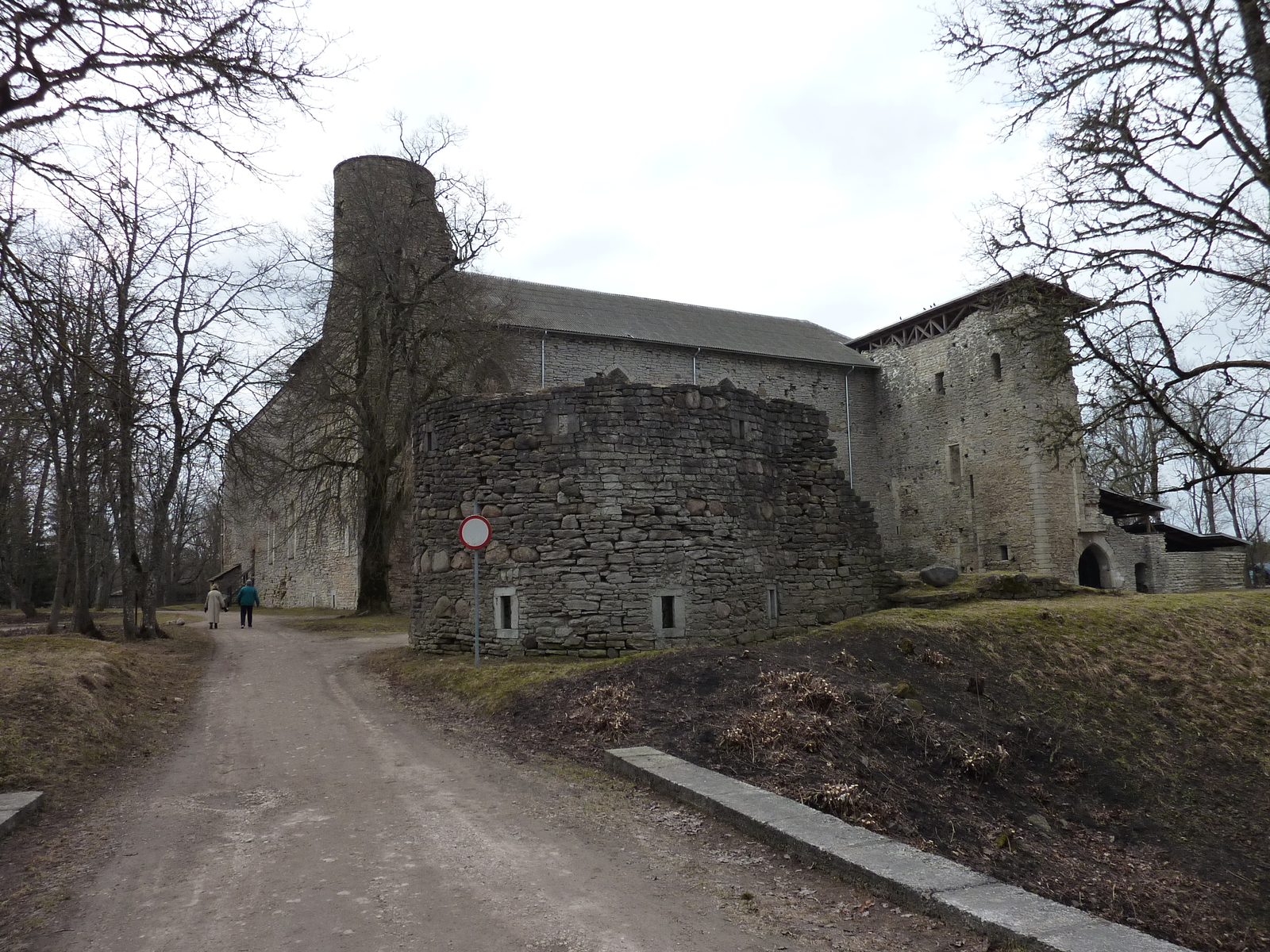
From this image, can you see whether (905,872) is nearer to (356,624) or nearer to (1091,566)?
(356,624)

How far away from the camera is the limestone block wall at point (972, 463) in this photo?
2831 cm

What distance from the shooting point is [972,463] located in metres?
31.1

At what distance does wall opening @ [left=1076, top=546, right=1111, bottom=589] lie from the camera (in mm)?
28359

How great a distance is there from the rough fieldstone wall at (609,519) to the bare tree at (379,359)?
337 inches

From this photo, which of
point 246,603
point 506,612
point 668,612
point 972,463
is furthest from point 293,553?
point 668,612

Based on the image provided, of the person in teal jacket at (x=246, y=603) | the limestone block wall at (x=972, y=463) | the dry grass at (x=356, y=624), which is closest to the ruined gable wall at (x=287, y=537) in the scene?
the person in teal jacket at (x=246, y=603)

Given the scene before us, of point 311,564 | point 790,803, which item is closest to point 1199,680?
point 790,803

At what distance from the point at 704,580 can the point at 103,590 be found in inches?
1340

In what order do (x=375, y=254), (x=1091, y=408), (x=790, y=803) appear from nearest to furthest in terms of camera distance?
1. (x=790, y=803)
2. (x=1091, y=408)
3. (x=375, y=254)

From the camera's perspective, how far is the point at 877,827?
18.2 feet

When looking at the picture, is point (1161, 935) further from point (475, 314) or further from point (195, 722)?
point (475, 314)

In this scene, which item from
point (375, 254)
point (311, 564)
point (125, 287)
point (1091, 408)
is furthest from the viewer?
point (311, 564)

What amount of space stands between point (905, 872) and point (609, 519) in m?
7.46

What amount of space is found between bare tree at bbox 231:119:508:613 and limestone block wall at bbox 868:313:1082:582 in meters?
16.7
